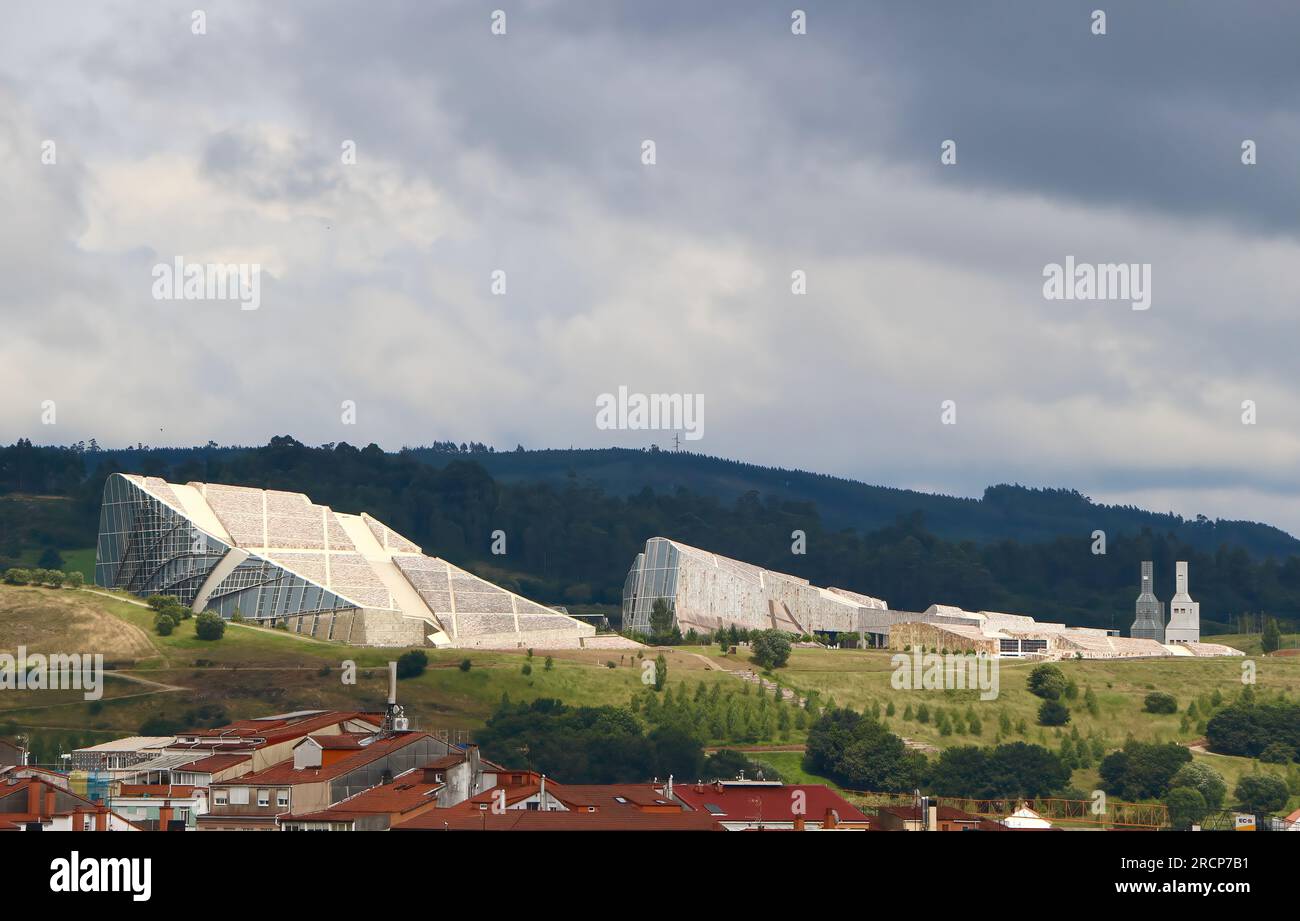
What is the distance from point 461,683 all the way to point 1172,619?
8220 cm

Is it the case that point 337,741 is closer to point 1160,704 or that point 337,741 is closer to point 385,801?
point 385,801

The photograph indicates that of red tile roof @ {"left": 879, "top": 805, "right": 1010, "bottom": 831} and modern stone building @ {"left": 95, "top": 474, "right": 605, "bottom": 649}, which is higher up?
modern stone building @ {"left": 95, "top": 474, "right": 605, "bottom": 649}

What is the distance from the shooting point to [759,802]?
75562 mm

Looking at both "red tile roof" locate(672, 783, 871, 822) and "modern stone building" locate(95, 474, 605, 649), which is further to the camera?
"modern stone building" locate(95, 474, 605, 649)

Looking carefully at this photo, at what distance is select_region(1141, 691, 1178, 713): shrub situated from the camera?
412 ft

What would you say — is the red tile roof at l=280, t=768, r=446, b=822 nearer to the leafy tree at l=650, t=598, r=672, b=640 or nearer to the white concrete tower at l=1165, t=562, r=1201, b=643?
the leafy tree at l=650, t=598, r=672, b=640

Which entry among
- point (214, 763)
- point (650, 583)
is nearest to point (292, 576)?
point (650, 583)

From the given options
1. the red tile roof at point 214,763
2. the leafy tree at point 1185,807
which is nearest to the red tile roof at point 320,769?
the red tile roof at point 214,763

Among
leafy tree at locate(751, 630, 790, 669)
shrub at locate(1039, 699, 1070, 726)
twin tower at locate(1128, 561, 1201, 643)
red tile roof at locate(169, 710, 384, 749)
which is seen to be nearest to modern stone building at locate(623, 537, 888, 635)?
twin tower at locate(1128, 561, 1201, 643)

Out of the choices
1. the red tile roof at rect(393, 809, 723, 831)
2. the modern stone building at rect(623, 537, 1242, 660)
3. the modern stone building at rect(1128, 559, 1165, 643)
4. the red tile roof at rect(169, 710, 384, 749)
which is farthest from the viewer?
the modern stone building at rect(1128, 559, 1165, 643)

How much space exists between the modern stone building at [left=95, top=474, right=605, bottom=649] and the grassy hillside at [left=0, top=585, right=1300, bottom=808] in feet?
25.5

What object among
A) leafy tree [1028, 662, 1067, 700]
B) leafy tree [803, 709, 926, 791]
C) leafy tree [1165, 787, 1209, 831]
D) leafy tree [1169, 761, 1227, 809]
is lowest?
leafy tree [1165, 787, 1209, 831]
